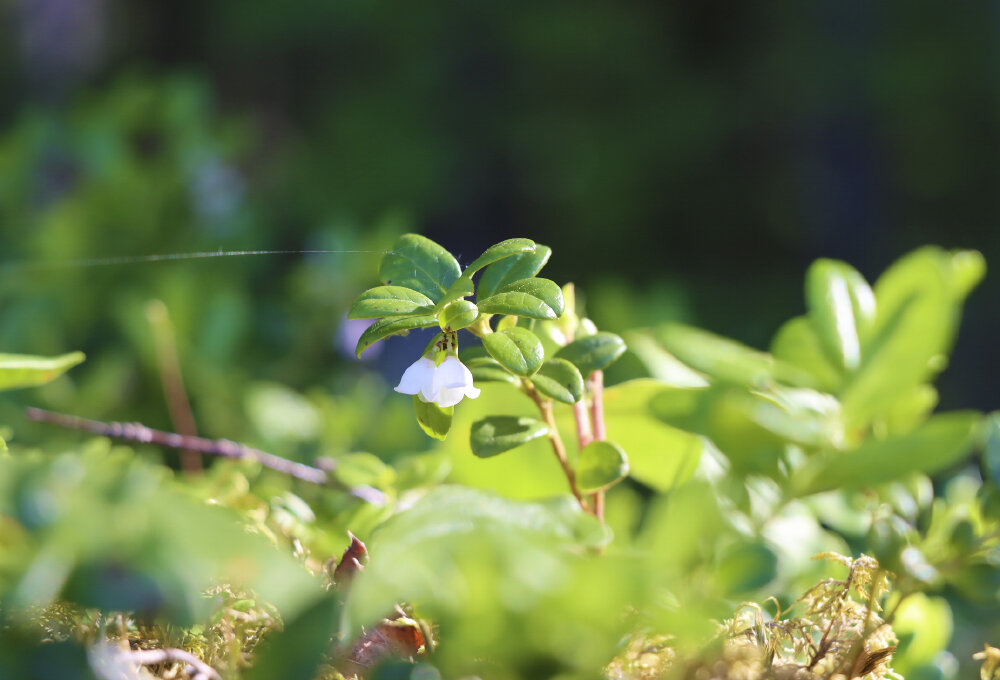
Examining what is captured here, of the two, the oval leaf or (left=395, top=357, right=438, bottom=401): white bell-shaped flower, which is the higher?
the oval leaf

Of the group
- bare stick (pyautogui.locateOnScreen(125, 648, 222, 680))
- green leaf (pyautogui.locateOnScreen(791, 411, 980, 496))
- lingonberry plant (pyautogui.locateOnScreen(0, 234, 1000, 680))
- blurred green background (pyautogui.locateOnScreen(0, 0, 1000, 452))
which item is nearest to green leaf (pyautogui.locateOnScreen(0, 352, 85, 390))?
lingonberry plant (pyautogui.locateOnScreen(0, 234, 1000, 680))

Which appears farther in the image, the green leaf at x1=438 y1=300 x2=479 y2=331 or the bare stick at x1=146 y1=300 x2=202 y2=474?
the bare stick at x1=146 y1=300 x2=202 y2=474

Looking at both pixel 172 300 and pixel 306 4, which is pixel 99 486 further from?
pixel 306 4

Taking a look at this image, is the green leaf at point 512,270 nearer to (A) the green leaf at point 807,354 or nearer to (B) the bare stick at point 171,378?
(A) the green leaf at point 807,354

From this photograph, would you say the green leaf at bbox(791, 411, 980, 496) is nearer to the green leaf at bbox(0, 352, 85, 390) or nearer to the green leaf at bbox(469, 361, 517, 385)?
the green leaf at bbox(469, 361, 517, 385)

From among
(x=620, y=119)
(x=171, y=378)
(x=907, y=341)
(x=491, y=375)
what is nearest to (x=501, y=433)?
(x=491, y=375)

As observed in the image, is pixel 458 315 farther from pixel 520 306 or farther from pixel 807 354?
pixel 807 354
